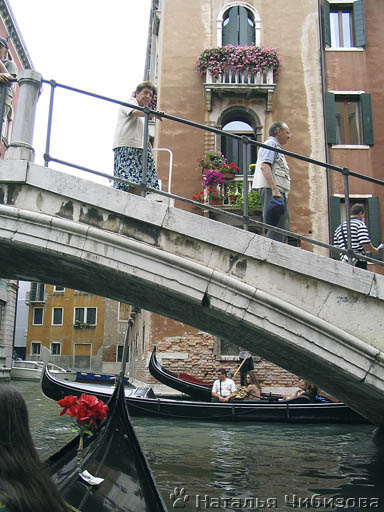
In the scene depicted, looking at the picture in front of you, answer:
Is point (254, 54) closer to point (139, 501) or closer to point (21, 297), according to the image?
point (139, 501)

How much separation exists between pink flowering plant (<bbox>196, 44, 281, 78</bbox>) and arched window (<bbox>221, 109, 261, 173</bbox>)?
894 mm

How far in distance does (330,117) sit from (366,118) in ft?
2.35

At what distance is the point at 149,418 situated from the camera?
786 centimetres

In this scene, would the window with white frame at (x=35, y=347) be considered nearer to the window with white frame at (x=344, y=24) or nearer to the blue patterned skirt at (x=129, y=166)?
the window with white frame at (x=344, y=24)

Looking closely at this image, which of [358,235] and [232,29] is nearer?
[358,235]

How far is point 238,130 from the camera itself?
11.7m

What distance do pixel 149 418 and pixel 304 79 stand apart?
25.2ft

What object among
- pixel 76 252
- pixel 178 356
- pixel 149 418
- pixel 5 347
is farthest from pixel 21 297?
pixel 76 252

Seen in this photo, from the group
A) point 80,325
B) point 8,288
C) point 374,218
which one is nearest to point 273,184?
point 374,218

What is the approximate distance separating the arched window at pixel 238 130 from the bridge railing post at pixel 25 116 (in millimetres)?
8164

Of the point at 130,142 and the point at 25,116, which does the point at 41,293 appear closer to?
the point at 130,142

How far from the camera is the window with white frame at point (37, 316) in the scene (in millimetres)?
28750

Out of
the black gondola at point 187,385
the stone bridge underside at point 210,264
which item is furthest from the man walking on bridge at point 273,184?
the black gondola at point 187,385

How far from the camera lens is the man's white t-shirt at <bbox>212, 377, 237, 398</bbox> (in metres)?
8.55
